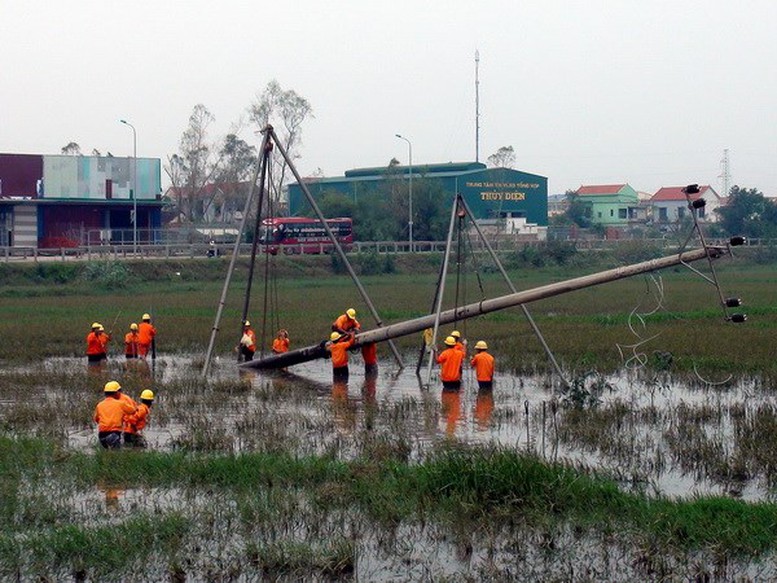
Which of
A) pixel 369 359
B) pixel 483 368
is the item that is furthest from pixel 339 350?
pixel 483 368

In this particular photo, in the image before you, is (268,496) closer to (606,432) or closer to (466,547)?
(466,547)

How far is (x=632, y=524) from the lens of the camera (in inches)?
443

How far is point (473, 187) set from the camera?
84312 millimetres

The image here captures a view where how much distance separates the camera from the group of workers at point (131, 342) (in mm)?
25438

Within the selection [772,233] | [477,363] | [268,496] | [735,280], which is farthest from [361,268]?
[268,496]

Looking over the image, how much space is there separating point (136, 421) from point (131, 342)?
36.4ft

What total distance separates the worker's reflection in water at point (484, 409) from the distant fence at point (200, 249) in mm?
30922

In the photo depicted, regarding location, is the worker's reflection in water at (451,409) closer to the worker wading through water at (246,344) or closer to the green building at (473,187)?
the worker wading through water at (246,344)

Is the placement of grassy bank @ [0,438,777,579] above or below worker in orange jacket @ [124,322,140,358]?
below

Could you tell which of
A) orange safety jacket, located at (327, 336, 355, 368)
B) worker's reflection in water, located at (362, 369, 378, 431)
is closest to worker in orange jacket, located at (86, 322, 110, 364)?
orange safety jacket, located at (327, 336, 355, 368)

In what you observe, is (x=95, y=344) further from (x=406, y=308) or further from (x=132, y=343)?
(x=406, y=308)

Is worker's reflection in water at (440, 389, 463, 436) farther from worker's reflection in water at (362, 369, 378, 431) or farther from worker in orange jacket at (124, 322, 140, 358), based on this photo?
worker in orange jacket at (124, 322, 140, 358)

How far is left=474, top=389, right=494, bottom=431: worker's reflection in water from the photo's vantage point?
700 inches

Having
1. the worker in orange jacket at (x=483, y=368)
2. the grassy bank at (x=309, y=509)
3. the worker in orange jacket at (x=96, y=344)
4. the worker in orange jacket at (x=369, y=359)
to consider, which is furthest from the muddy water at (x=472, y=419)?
the worker in orange jacket at (x=96, y=344)
